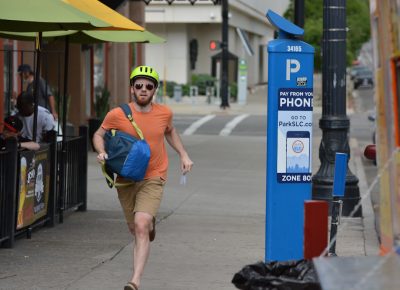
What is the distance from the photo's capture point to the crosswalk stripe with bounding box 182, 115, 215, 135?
2857 centimetres

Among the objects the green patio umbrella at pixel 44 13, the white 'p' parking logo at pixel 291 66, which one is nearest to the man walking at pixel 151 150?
the white 'p' parking logo at pixel 291 66

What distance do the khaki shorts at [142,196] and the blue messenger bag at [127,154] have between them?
4.1 inches

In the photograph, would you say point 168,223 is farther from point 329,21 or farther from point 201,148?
point 201,148

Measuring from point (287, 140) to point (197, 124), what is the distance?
2329 centimetres

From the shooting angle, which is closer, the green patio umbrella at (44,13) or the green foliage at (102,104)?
the green patio umbrella at (44,13)

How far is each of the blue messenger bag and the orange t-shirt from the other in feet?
0.13

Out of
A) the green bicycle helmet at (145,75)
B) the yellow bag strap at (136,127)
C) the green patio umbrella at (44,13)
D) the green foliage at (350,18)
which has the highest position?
the green foliage at (350,18)

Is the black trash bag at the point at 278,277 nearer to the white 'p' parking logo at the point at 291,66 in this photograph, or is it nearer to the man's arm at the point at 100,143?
the man's arm at the point at 100,143

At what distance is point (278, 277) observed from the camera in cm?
514

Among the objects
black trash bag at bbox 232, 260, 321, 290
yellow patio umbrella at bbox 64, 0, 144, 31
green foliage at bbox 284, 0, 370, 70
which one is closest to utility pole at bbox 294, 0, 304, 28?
yellow patio umbrella at bbox 64, 0, 144, 31

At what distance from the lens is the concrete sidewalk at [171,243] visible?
27.6ft

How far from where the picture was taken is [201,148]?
2305cm

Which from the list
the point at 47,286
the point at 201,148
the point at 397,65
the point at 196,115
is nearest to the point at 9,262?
the point at 47,286

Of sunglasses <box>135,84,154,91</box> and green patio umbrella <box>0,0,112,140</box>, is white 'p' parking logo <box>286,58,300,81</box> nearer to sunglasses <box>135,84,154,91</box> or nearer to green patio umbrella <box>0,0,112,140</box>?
sunglasses <box>135,84,154,91</box>
